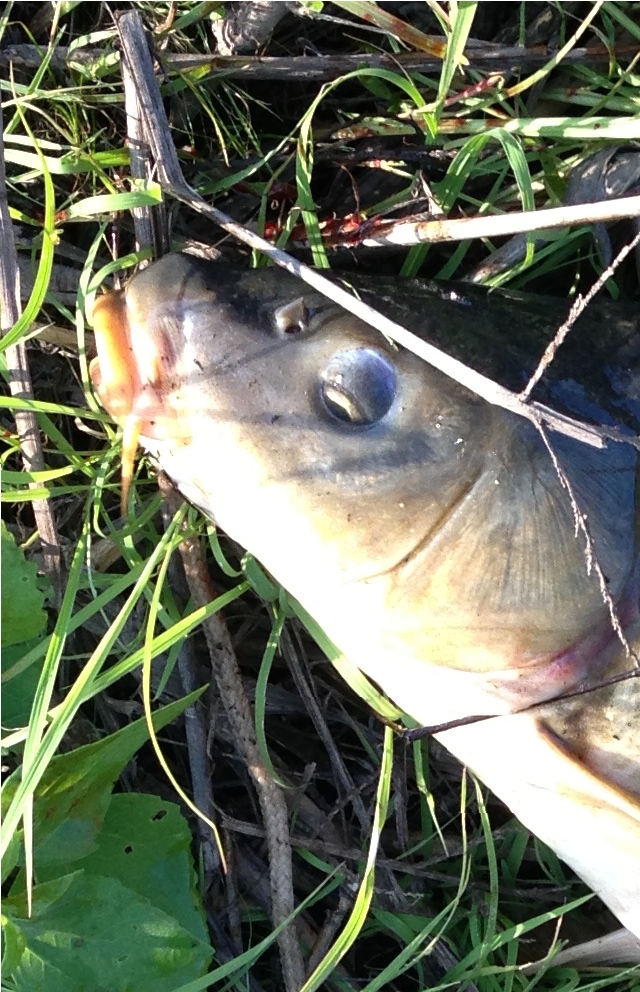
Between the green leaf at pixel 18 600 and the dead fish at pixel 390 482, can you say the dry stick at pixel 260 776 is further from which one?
the dead fish at pixel 390 482

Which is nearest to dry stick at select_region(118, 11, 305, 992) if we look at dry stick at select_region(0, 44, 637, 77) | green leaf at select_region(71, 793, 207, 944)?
green leaf at select_region(71, 793, 207, 944)

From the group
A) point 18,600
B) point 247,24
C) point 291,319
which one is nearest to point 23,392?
point 18,600

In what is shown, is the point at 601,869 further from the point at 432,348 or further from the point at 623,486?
the point at 432,348

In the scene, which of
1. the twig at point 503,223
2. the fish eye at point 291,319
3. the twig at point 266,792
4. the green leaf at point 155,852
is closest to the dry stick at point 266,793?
the twig at point 266,792

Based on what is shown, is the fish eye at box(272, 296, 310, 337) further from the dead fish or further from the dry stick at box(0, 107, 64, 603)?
the dry stick at box(0, 107, 64, 603)

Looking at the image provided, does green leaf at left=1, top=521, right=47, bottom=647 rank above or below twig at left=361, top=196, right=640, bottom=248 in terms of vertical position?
below

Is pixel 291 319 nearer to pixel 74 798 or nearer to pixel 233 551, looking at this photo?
pixel 233 551
